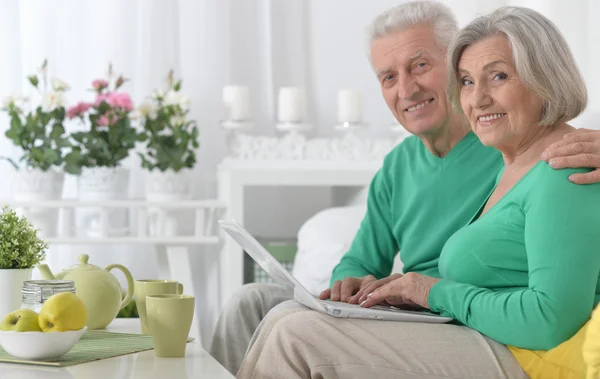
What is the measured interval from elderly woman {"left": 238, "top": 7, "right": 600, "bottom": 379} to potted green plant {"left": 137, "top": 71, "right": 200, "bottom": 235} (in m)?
1.60

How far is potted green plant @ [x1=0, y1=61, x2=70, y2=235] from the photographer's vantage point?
2910mm

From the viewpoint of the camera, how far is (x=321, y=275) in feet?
7.78

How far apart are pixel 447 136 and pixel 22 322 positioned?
943 mm

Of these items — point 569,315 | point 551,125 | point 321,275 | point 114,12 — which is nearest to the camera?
point 569,315

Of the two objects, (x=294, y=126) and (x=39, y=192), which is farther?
(x=294, y=126)

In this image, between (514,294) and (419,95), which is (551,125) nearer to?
(514,294)

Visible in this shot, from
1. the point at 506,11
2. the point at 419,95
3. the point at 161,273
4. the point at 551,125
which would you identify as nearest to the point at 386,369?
the point at 551,125

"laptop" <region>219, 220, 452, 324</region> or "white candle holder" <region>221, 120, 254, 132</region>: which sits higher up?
"white candle holder" <region>221, 120, 254, 132</region>

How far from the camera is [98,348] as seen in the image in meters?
1.46

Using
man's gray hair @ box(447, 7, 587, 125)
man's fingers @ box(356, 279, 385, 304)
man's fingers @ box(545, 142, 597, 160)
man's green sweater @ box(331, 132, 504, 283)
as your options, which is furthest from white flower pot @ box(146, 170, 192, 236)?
man's fingers @ box(545, 142, 597, 160)

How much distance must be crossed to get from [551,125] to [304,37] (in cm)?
209

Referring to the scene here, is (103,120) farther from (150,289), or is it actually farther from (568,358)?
(568,358)

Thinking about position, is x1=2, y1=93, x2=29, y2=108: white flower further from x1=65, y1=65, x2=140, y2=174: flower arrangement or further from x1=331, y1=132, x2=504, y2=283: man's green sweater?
x1=331, y1=132, x2=504, y2=283: man's green sweater

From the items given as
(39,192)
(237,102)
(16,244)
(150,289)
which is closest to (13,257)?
(16,244)
